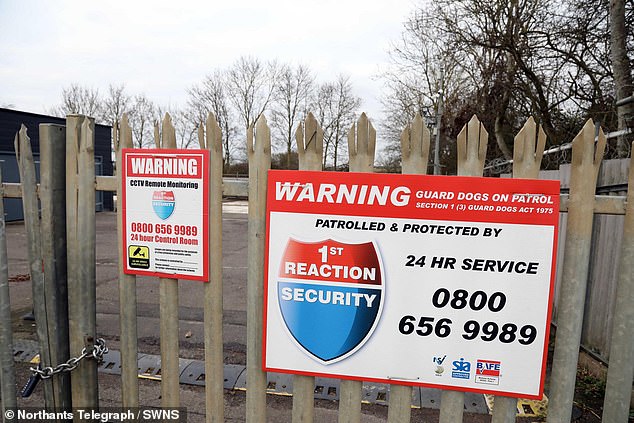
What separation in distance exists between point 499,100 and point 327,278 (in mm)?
15391

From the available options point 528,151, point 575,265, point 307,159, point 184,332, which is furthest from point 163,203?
point 184,332

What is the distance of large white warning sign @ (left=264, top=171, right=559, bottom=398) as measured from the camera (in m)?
2.00

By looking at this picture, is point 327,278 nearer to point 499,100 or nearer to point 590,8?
point 590,8

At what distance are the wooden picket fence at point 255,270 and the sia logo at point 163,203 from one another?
238mm

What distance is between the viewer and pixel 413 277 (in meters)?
2.10

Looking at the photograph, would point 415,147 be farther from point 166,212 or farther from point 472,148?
point 166,212

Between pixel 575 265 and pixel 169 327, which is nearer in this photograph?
pixel 575 265

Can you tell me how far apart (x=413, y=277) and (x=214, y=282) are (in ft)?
3.57

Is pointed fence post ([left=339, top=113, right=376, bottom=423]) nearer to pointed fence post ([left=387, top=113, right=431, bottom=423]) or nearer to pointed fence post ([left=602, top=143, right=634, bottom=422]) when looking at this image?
pointed fence post ([left=387, top=113, right=431, bottom=423])

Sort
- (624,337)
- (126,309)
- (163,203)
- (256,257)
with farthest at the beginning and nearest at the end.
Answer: (126,309)
(163,203)
(256,257)
(624,337)

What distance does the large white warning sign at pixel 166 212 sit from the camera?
2.30m

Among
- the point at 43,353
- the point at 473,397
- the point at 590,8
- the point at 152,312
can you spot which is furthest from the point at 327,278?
the point at 590,8

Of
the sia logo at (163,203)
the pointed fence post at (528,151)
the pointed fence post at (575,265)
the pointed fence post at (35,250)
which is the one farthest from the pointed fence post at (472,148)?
the pointed fence post at (35,250)

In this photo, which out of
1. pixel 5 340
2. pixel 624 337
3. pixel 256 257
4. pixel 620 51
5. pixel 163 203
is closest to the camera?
pixel 624 337
